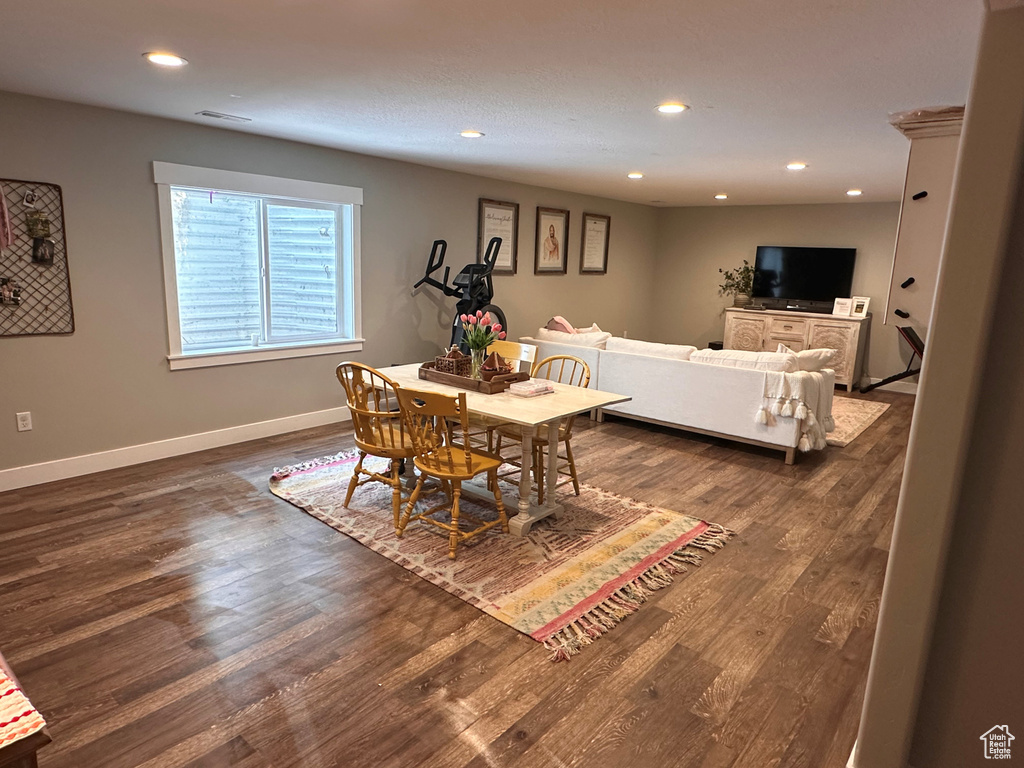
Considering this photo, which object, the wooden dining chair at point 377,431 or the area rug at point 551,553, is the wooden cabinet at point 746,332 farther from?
the wooden dining chair at point 377,431

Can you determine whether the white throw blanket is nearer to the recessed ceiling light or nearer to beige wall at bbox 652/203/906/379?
beige wall at bbox 652/203/906/379

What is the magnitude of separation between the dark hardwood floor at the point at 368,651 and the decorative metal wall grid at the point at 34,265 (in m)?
1.01

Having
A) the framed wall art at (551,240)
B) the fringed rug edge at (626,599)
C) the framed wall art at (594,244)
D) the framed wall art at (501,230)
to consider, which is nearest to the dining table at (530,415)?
the fringed rug edge at (626,599)

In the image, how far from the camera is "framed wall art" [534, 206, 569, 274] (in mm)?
6812

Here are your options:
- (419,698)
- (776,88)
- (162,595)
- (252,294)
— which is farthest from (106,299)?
(776,88)

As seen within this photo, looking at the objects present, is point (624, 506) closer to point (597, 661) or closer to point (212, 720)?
point (597, 661)

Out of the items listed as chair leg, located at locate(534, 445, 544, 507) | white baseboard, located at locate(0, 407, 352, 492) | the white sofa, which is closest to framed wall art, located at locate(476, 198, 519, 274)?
the white sofa

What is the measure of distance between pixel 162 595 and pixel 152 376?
6.63ft

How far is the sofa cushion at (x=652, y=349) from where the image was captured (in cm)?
493

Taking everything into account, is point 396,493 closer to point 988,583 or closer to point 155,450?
point 155,450

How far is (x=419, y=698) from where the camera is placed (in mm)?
1999

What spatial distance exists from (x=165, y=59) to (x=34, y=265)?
1707 millimetres

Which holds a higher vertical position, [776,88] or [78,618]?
[776,88]

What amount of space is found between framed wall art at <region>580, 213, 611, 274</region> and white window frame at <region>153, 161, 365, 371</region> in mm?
3329
